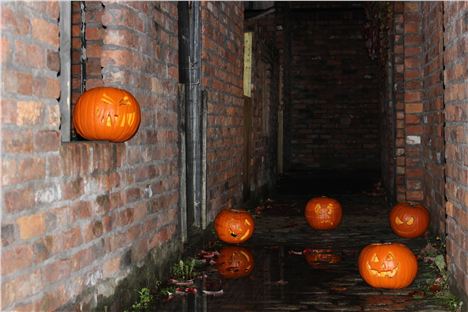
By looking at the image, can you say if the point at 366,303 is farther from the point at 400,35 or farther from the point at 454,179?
the point at 400,35

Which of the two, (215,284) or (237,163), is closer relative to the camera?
(215,284)

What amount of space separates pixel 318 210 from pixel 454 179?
3471mm

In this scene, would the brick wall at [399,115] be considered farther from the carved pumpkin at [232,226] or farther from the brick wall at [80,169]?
the brick wall at [80,169]

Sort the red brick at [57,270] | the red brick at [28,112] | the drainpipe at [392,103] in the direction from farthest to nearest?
the drainpipe at [392,103], the red brick at [57,270], the red brick at [28,112]

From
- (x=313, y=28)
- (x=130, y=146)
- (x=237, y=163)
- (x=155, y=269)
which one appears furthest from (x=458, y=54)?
(x=313, y=28)

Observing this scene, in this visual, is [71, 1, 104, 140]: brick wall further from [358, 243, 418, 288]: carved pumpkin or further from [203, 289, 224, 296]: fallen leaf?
[358, 243, 418, 288]: carved pumpkin

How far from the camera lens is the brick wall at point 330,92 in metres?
18.4

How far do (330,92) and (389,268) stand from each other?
14.2m

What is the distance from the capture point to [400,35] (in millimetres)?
8250

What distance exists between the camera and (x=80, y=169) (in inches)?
132

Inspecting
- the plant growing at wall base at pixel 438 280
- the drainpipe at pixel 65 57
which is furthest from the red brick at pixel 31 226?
the plant growing at wall base at pixel 438 280

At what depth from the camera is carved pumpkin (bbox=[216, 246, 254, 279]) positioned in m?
5.26

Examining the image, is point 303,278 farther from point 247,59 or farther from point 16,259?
point 247,59

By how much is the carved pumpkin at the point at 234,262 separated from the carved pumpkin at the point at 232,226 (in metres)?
0.11
